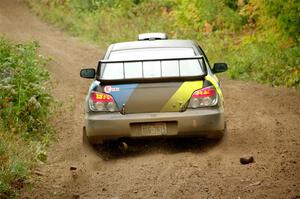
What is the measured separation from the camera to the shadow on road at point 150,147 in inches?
345

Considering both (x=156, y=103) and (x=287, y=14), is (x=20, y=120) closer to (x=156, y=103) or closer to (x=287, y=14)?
(x=156, y=103)

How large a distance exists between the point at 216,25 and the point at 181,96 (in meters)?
13.5

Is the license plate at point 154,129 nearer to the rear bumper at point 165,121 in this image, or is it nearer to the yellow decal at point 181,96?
the rear bumper at point 165,121

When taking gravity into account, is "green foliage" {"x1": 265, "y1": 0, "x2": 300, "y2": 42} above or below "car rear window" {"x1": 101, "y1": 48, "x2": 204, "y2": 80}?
below

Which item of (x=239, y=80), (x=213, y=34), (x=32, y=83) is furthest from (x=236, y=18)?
(x=32, y=83)

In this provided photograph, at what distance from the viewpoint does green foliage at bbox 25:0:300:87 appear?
15.9 m

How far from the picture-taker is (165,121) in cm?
807

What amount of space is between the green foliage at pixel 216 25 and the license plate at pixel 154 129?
745 centimetres

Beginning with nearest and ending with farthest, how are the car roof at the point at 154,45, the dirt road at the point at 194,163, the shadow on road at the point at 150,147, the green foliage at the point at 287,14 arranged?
the dirt road at the point at 194,163
the shadow on road at the point at 150,147
the car roof at the point at 154,45
the green foliage at the point at 287,14

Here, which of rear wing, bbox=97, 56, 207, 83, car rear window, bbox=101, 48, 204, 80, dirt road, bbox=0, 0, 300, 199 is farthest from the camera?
car rear window, bbox=101, 48, 204, 80

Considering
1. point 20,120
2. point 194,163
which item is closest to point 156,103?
point 194,163

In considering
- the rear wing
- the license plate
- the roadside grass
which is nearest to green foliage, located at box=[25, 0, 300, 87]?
the roadside grass

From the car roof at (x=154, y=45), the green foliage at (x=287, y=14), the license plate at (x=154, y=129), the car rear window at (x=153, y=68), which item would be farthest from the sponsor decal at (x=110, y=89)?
the green foliage at (x=287, y=14)

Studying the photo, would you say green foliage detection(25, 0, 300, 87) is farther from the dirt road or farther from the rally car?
the rally car
